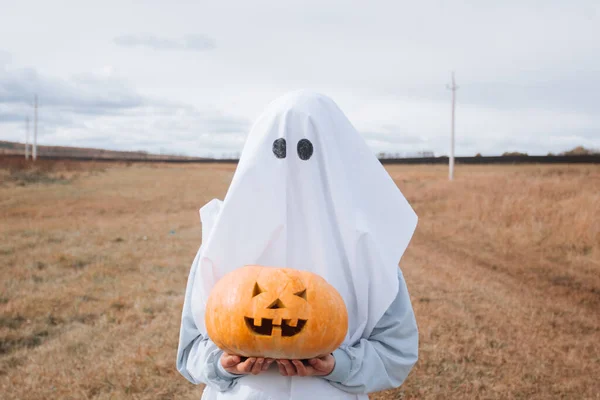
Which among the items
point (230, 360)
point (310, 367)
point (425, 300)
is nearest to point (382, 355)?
point (310, 367)

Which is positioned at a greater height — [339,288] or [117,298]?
[339,288]

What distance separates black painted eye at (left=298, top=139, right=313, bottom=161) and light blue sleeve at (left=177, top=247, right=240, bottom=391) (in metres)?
0.65

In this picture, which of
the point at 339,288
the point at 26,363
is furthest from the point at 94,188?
the point at 339,288

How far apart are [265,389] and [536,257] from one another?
34.1 ft

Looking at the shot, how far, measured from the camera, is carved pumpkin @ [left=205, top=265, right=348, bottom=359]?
1.87 metres

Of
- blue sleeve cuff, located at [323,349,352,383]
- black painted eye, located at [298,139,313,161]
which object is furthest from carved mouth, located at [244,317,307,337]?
black painted eye, located at [298,139,313,161]

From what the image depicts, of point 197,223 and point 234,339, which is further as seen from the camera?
point 197,223

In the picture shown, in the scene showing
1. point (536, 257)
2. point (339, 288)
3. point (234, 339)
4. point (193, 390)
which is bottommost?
point (193, 390)

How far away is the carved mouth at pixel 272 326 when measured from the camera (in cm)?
189

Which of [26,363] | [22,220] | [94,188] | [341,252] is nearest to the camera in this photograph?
[341,252]

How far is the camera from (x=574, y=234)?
11297mm

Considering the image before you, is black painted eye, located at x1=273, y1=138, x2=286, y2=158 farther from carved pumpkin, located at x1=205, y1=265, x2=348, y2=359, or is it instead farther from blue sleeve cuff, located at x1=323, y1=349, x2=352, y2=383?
blue sleeve cuff, located at x1=323, y1=349, x2=352, y2=383

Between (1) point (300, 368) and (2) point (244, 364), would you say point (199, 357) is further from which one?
(1) point (300, 368)

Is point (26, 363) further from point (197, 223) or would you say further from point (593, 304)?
point (197, 223)
